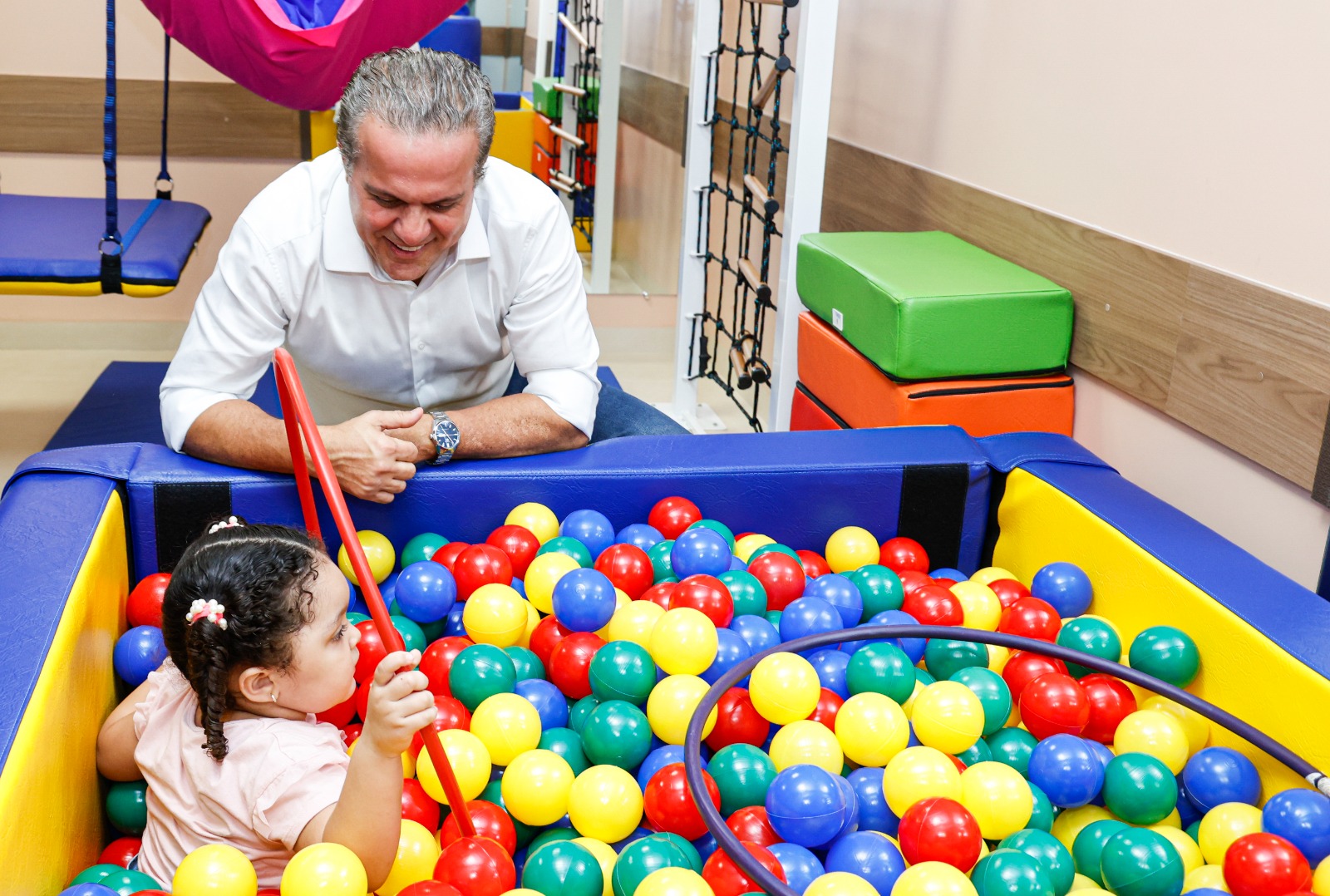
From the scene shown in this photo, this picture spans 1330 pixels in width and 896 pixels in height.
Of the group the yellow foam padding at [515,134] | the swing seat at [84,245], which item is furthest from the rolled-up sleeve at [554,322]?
the yellow foam padding at [515,134]

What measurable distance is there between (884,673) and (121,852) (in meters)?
0.92

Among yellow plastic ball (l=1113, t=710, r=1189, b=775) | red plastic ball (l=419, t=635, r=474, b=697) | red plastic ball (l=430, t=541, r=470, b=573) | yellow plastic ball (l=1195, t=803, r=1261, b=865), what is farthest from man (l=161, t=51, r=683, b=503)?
yellow plastic ball (l=1195, t=803, r=1261, b=865)

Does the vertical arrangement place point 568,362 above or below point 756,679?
above

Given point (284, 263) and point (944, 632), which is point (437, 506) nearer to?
point (284, 263)

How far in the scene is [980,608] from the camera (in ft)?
5.28

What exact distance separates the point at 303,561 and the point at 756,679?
1.84 ft

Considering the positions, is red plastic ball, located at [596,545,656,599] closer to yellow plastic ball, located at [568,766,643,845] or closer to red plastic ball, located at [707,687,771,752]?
red plastic ball, located at [707,687,771,752]

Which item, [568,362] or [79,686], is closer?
[79,686]

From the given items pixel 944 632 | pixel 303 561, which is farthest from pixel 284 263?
pixel 944 632

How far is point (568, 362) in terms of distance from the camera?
6.12 feet

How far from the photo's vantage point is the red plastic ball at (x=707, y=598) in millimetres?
1541

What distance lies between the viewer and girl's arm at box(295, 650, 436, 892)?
1047 mm

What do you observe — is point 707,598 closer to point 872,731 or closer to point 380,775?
point 872,731

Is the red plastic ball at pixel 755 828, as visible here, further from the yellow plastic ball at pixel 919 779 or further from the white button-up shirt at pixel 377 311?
the white button-up shirt at pixel 377 311
